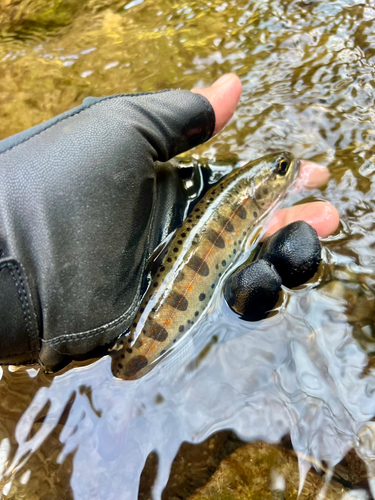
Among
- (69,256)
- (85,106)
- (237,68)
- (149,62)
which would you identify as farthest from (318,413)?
(149,62)

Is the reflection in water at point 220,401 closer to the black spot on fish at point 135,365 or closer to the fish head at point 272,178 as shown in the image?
the black spot on fish at point 135,365

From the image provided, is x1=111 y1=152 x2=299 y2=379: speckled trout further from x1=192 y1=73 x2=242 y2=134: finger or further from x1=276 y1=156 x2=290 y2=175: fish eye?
x1=192 y1=73 x2=242 y2=134: finger

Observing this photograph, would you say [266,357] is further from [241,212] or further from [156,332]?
[241,212]

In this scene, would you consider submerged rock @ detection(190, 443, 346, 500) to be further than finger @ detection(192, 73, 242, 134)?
No

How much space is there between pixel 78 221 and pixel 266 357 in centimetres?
128

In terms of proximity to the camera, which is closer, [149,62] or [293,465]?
[293,465]

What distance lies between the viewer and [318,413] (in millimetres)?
1918

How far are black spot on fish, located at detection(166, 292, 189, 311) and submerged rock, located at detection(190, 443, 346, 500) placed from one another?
32.0 inches

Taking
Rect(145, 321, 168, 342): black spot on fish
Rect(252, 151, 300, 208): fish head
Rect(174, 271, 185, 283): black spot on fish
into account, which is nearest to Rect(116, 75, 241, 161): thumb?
Rect(252, 151, 300, 208): fish head

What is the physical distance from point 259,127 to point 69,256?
2063mm

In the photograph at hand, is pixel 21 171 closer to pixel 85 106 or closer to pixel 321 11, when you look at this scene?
pixel 85 106

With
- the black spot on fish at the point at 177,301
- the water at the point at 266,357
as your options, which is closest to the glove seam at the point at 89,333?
the black spot on fish at the point at 177,301

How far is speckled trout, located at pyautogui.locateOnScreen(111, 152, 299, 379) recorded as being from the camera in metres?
2.04

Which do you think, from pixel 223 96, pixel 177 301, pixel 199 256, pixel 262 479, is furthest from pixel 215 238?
pixel 262 479
